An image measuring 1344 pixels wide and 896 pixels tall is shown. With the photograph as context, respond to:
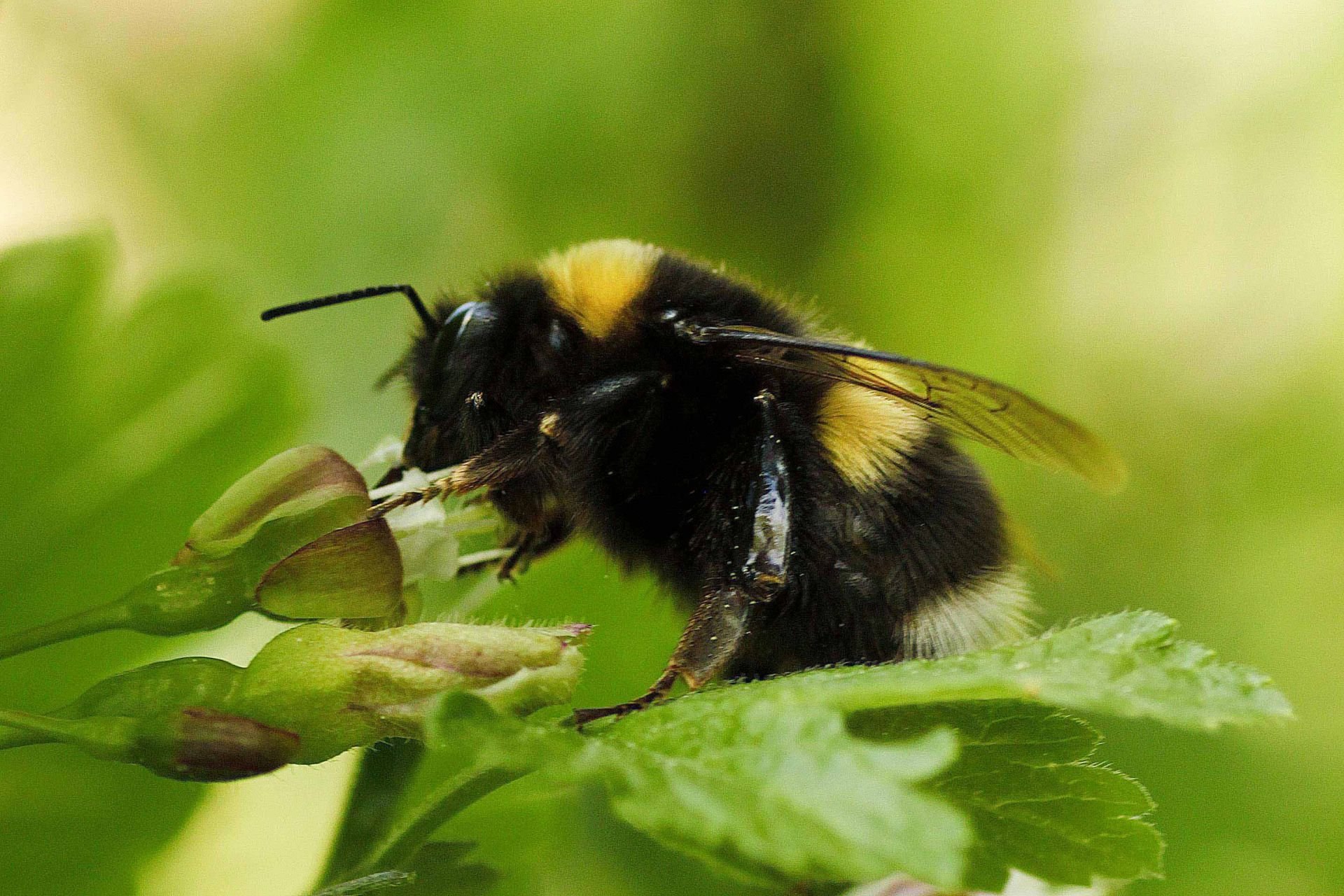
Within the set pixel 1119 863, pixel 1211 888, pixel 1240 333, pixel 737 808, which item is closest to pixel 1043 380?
pixel 1240 333

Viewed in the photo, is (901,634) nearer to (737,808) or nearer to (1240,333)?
(737,808)

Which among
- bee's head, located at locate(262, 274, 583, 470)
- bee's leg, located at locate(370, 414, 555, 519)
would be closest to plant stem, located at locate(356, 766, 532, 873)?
bee's leg, located at locate(370, 414, 555, 519)

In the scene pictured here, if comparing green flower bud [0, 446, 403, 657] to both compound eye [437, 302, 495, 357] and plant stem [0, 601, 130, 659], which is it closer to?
plant stem [0, 601, 130, 659]

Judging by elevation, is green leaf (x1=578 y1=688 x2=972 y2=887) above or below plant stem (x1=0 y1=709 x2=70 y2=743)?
above

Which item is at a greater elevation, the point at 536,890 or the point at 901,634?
the point at 901,634

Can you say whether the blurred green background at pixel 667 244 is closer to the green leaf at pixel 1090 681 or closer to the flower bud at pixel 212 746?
the flower bud at pixel 212 746

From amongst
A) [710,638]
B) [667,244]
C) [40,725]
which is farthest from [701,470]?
[667,244]
